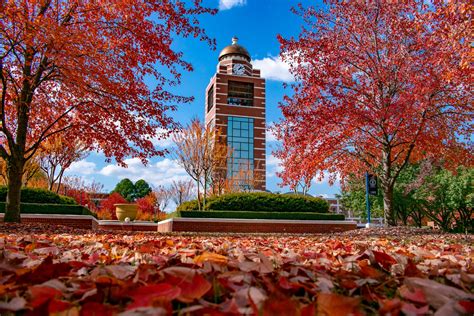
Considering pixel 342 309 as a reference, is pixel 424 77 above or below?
above

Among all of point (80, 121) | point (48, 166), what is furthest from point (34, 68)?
point (48, 166)

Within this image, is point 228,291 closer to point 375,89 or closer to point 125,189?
point 375,89

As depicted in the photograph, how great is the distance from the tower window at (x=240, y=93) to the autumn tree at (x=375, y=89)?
31.8 m

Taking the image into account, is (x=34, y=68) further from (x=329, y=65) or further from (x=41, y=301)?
(x=41, y=301)

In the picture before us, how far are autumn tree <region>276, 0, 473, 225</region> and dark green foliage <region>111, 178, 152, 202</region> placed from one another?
1648 inches

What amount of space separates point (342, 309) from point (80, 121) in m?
10.1

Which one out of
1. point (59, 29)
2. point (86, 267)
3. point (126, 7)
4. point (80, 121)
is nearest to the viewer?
point (86, 267)

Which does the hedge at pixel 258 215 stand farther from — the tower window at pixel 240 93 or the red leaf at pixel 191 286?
the tower window at pixel 240 93

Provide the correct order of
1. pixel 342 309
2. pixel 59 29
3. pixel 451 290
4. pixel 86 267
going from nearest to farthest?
1. pixel 342 309
2. pixel 451 290
3. pixel 86 267
4. pixel 59 29

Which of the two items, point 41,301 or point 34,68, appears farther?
point 34,68

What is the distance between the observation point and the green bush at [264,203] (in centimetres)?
1599

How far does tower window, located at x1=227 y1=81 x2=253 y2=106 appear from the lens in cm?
4306

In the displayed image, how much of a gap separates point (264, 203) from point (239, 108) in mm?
27197

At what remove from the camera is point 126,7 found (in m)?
7.75
